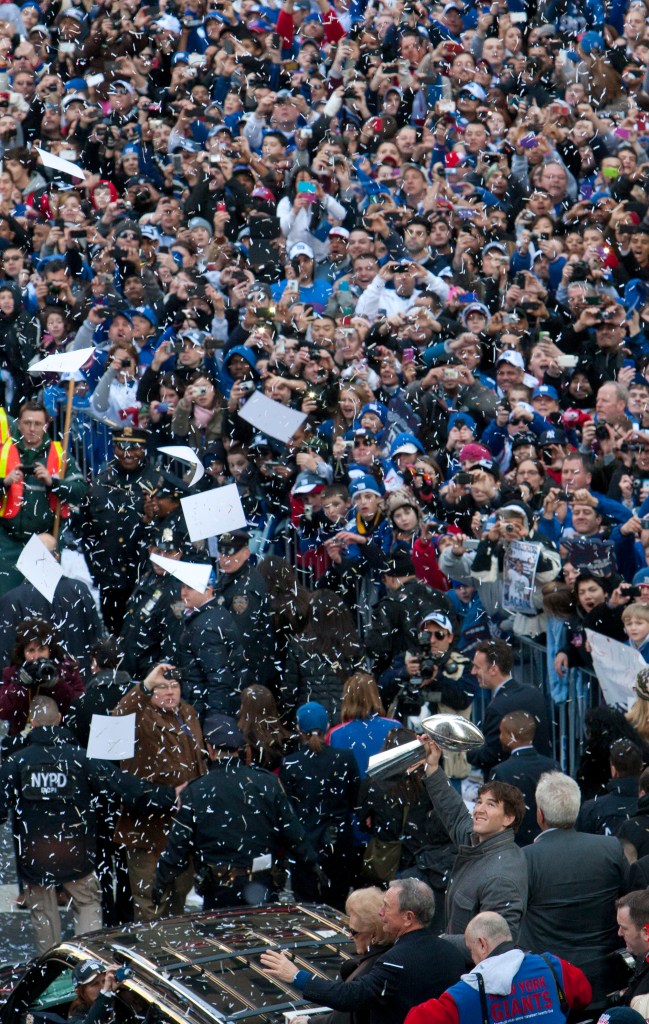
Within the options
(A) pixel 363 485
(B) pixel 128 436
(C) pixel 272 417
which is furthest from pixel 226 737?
(B) pixel 128 436

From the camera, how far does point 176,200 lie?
17797mm

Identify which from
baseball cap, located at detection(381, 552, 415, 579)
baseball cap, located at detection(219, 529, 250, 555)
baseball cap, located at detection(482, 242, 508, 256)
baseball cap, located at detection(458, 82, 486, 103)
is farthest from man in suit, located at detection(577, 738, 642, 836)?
baseball cap, located at detection(458, 82, 486, 103)

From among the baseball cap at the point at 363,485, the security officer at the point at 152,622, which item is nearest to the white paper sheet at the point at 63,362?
the security officer at the point at 152,622

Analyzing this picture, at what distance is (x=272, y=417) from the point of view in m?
12.5

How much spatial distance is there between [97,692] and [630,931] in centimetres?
429

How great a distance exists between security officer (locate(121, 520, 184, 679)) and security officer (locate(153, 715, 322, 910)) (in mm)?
2607

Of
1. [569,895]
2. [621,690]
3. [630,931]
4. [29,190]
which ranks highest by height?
[630,931]

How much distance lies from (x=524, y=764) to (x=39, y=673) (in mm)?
2985

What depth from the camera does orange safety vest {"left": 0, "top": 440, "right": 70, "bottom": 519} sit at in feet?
41.8

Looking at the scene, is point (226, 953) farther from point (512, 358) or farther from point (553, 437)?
point (512, 358)

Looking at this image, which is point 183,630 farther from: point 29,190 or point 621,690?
point 29,190

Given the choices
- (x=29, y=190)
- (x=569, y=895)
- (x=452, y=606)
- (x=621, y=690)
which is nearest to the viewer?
(x=569, y=895)

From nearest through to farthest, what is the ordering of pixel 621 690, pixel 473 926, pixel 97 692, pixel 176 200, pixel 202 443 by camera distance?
pixel 473 926
pixel 621 690
pixel 97 692
pixel 202 443
pixel 176 200

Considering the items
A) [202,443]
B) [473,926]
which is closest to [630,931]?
[473,926]
